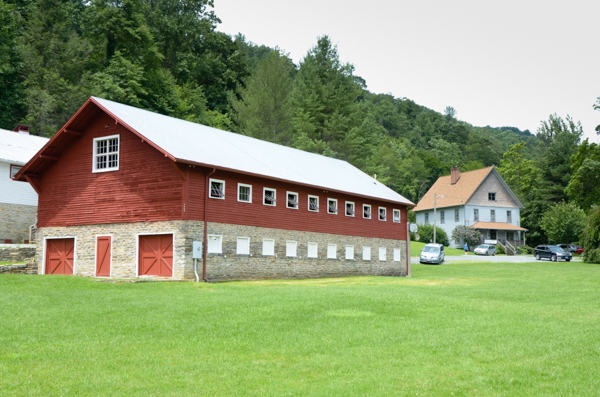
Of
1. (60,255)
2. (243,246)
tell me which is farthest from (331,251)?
(60,255)

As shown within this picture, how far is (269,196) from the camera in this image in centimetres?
3244

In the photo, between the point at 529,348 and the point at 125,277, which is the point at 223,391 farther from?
the point at 125,277

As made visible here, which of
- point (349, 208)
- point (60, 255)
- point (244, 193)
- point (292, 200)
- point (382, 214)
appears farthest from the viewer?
point (382, 214)

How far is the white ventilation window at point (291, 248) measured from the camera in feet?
109

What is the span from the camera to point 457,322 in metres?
14.5

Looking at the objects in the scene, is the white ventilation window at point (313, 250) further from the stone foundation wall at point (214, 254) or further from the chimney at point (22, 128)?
the chimney at point (22, 128)

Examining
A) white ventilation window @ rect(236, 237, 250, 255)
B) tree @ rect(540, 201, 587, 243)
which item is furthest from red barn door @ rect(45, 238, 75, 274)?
tree @ rect(540, 201, 587, 243)

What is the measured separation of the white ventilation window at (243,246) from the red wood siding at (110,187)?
12.9 feet

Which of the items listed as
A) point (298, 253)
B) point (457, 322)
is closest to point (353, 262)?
point (298, 253)

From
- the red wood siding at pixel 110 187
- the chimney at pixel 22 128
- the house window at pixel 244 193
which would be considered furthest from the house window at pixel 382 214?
the chimney at pixel 22 128

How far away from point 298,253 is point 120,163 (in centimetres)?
1116

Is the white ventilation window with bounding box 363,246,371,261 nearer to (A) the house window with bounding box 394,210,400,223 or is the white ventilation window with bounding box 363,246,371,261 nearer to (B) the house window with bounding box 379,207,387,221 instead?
(B) the house window with bounding box 379,207,387,221

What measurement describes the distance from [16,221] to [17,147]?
6055 mm

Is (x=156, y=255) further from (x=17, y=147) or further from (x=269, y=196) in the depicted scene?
(x=17, y=147)
